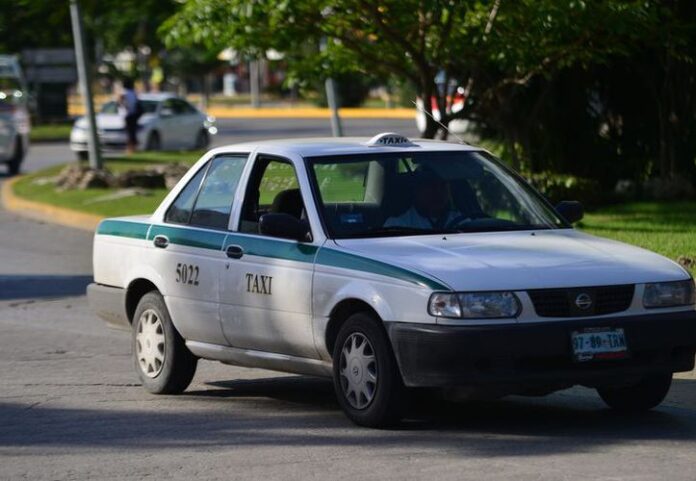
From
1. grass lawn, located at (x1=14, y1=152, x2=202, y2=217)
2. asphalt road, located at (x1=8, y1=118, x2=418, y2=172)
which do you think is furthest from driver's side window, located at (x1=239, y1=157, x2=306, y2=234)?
asphalt road, located at (x1=8, y1=118, x2=418, y2=172)

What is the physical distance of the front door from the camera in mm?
8523

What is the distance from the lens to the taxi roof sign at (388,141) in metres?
9.11

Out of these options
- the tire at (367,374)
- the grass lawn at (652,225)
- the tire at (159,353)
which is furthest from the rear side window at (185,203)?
the grass lawn at (652,225)

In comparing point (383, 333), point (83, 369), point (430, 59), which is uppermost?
point (430, 59)

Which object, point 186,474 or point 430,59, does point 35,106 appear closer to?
point 430,59

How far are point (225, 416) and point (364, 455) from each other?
1.56 meters

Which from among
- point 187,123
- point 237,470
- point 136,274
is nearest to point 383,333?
point 237,470

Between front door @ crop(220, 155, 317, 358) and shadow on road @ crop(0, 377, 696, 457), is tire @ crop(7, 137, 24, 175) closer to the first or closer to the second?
shadow on road @ crop(0, 377, 696, 457)

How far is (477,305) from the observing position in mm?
7602

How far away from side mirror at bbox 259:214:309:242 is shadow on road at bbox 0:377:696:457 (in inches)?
38.4

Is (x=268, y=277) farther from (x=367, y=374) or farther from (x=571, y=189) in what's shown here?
(x=571, y=189)

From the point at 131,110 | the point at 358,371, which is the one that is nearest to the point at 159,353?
the point at 358,371

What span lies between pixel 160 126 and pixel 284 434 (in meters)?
30.5

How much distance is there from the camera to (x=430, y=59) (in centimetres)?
1784
